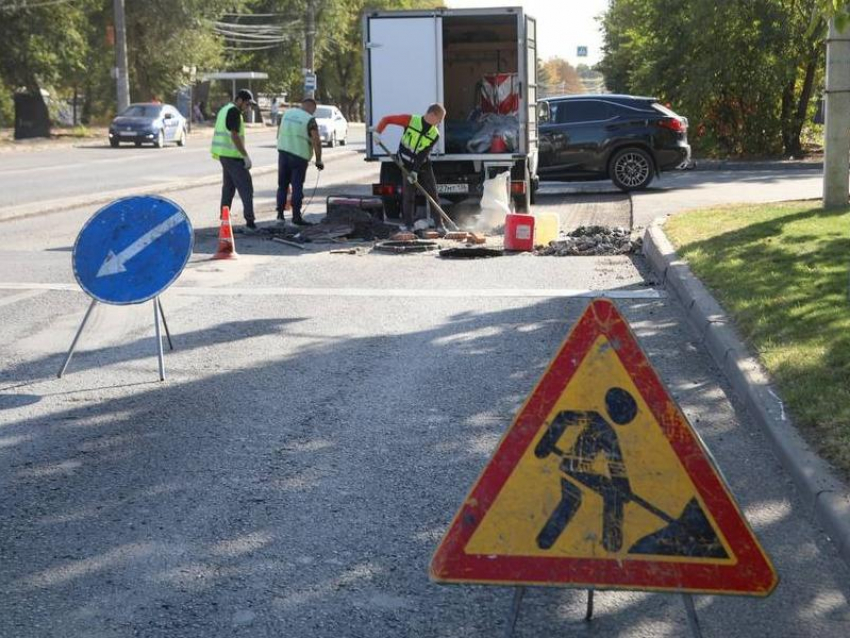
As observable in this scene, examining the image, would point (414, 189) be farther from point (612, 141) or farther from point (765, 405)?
point (765, 405)

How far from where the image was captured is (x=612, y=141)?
22.5 m

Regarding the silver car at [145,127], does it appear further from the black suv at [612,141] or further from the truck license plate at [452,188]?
the truck license plate at [452,188]

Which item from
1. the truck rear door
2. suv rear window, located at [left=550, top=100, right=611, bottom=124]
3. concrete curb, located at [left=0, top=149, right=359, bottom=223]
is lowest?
concrete curb, located at [left=0, top=149, right=359, bottom=223]

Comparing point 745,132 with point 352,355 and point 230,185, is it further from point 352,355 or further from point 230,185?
point 352,355

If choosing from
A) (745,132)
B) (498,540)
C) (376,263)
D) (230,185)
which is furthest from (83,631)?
(745,132)

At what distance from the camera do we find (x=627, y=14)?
51156 mm

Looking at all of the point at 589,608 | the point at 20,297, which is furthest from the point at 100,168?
the point at 589,608

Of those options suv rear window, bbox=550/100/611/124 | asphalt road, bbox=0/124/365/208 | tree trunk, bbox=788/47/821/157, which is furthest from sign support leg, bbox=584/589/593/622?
tree trunk, bbox=788/47/821/157

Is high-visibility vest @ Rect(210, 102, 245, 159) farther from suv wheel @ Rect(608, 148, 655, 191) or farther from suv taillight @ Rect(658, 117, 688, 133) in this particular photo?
suv taillight @ Rect(658, 117, 688, 133)

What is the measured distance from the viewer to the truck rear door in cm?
1689

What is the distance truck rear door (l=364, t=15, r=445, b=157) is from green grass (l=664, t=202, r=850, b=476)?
379cm

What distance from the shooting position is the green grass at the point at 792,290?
6457mm

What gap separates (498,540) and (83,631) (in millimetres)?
1420

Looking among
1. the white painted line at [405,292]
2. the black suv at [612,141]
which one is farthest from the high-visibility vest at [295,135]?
the black suv at [612,141]
